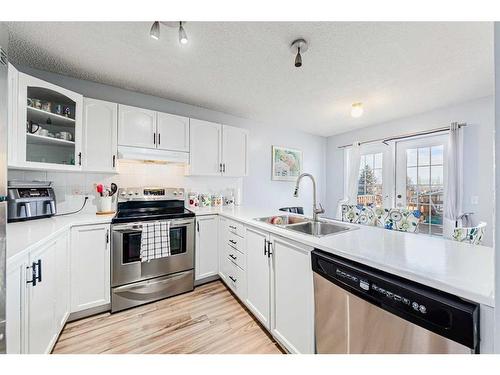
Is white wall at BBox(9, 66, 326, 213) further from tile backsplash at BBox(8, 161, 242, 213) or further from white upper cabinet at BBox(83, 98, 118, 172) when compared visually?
white upper cabinet at BBox(83, 98, 118, 172)

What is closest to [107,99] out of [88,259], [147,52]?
[147,52]

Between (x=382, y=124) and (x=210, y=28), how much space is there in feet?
10.8

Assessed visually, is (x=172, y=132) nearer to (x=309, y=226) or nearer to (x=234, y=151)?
(x=234, y=151)

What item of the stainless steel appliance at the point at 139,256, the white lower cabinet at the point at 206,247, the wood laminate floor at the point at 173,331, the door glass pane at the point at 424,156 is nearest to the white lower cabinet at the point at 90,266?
the stainless steel appliance at the point at 139,256

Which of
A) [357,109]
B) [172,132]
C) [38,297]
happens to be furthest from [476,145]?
[38,297]

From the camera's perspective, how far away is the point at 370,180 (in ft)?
12.2

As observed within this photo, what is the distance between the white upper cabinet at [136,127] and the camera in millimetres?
2090

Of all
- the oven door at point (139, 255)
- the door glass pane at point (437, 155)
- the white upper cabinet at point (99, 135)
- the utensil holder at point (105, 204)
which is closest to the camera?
the oven door at point (139, 255)

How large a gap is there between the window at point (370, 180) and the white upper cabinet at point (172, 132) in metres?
3.20

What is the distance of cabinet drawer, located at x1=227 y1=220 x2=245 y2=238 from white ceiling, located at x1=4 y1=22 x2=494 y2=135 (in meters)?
1.45

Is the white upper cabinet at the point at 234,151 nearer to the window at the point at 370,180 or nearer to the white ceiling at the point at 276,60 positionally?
the white ceiling at the point at 276,60

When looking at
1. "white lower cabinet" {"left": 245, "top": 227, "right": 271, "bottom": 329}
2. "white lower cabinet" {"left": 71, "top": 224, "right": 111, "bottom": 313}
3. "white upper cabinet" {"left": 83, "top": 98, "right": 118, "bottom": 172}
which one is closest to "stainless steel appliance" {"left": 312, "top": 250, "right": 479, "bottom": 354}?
"white lower cabinet" {"left": 245, "top": 227, "right": 271, "bottom": 329}

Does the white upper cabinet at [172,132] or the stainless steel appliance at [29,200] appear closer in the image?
the stainless steel appliance at [29,200]
